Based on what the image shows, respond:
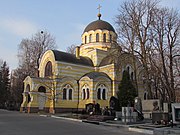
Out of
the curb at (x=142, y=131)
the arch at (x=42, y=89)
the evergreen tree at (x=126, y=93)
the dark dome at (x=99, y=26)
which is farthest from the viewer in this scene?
the dark dome at (x=99, y=26)

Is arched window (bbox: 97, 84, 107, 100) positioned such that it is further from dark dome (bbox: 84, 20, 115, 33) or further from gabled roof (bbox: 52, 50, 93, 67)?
dark dome (bbox: 84, 20, 115, 33)

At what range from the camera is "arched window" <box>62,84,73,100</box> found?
118 feet

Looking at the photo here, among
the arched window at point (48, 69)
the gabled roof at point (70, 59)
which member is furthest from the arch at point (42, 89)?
the gabled roof at point (70, 59)

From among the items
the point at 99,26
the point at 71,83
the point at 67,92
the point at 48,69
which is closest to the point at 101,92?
the point at 71,83

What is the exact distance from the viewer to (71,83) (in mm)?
36531

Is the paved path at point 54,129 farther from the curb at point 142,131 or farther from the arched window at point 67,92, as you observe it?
the arched window at point 67,92

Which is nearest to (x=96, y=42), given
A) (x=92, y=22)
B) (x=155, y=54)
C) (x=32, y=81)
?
(x=92, y=22)

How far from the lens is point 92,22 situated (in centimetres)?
4647

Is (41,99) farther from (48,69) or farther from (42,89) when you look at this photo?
(48,69)

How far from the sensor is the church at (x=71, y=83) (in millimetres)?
34250

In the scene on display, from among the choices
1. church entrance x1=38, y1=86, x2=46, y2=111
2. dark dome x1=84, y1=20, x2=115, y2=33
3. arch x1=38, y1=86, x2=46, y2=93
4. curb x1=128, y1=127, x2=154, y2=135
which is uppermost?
dark dome x1=84, y1=20, x2=115, y2=33

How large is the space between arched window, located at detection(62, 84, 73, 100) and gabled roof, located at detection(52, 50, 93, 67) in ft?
15.1

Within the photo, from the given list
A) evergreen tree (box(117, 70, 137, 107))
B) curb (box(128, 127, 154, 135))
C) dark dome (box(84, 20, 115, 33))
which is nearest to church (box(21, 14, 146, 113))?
evergreen tree (box(117, 70, 137, 107))

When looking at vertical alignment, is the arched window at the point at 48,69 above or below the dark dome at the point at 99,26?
below
